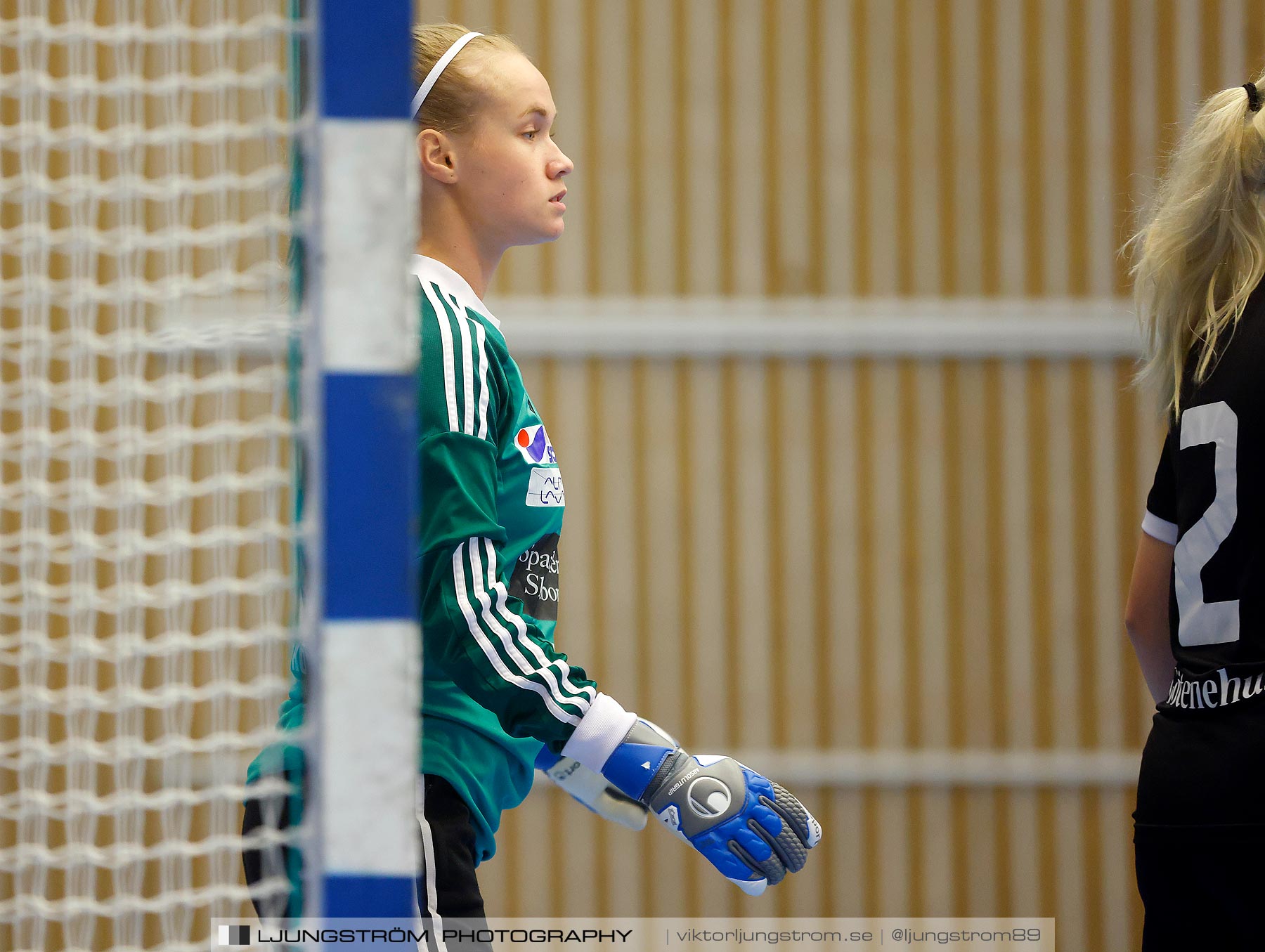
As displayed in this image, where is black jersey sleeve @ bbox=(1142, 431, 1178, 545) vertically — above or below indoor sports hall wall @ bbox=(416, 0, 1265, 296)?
below

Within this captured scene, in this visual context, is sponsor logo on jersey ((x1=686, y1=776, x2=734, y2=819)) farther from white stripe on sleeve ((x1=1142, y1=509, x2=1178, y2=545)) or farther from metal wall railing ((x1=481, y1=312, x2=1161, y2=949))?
metal wall railing ((x1=481, y1=312, x2=1161, y2=949))

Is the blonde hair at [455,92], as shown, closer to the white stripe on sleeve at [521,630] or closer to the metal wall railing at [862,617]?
the white stripe on sleeve at [521,630]

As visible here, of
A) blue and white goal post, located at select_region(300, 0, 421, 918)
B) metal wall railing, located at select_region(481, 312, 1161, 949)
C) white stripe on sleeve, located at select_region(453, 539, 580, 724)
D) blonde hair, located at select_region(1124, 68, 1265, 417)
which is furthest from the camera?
metal wall railing, located at select_region(481, 312, 1161, 949)

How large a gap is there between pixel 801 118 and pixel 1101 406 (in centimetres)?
101

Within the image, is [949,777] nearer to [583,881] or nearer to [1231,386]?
[583,881]

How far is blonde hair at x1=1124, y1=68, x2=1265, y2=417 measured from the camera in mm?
1186

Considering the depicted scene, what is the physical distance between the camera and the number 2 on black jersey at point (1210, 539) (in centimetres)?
111

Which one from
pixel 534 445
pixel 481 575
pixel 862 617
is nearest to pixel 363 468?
pixel 481 575

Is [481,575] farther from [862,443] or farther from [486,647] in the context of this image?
[862,443]

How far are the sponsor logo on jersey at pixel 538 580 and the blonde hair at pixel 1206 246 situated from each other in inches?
24.6

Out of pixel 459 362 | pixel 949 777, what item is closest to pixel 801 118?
pixel 949 777

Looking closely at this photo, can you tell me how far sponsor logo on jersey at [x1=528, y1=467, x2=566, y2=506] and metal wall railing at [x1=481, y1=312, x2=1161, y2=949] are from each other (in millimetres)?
1766

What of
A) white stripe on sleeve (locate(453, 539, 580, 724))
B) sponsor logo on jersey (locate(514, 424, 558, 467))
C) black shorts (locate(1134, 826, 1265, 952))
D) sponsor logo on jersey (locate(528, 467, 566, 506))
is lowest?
black shorts (locate(1134, 826, 1265, 952))

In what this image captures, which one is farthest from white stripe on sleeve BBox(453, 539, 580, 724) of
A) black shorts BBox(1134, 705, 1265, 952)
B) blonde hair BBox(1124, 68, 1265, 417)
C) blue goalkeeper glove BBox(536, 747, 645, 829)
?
blonde hair BBox(1124, 68, 1265, 417)
